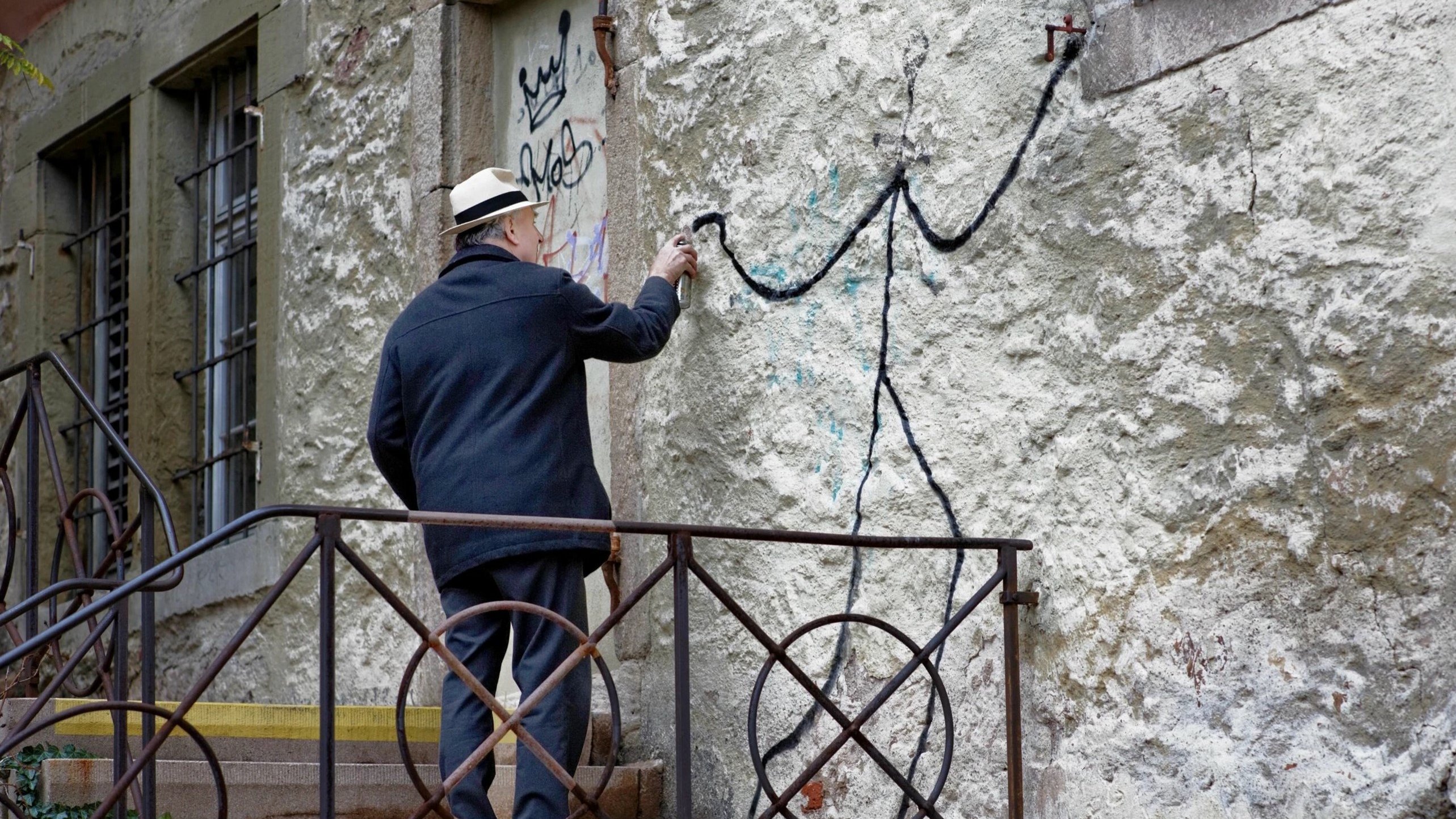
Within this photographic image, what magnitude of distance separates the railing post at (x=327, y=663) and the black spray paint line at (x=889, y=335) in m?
1.22

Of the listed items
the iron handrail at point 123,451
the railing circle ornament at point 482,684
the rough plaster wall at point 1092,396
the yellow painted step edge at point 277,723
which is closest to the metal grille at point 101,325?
the iron handrail at point 123,451

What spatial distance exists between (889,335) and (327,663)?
1575 millimetres

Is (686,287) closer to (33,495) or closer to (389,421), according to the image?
(389,421)

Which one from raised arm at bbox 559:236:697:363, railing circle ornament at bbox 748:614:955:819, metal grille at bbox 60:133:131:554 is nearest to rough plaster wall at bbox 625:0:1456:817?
railing circle ornament at bbox 748:614:955:819

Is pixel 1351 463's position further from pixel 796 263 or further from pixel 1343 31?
pixel 796 263

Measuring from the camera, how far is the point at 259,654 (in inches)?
261

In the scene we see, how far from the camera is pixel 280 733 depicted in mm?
4957

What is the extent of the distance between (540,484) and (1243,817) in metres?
1.54

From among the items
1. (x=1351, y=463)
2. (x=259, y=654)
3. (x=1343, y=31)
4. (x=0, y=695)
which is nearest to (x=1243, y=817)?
(x=1351, y=463)

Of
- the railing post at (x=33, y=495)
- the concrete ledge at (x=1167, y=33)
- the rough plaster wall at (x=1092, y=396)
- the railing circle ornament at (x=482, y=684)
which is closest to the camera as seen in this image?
the rough plaster wall at (x=1092, y=396)

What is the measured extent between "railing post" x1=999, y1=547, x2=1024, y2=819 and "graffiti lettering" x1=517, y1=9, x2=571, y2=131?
2.42 metres

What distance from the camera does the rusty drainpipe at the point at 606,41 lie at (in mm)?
5375

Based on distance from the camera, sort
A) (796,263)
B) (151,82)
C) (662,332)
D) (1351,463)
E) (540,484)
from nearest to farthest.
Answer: (1351,463)
(540,484)
(662,332)
(796,263)
(151,82)

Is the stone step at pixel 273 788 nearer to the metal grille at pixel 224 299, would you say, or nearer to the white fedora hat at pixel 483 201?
the white fedora hat at pixel 483 201
